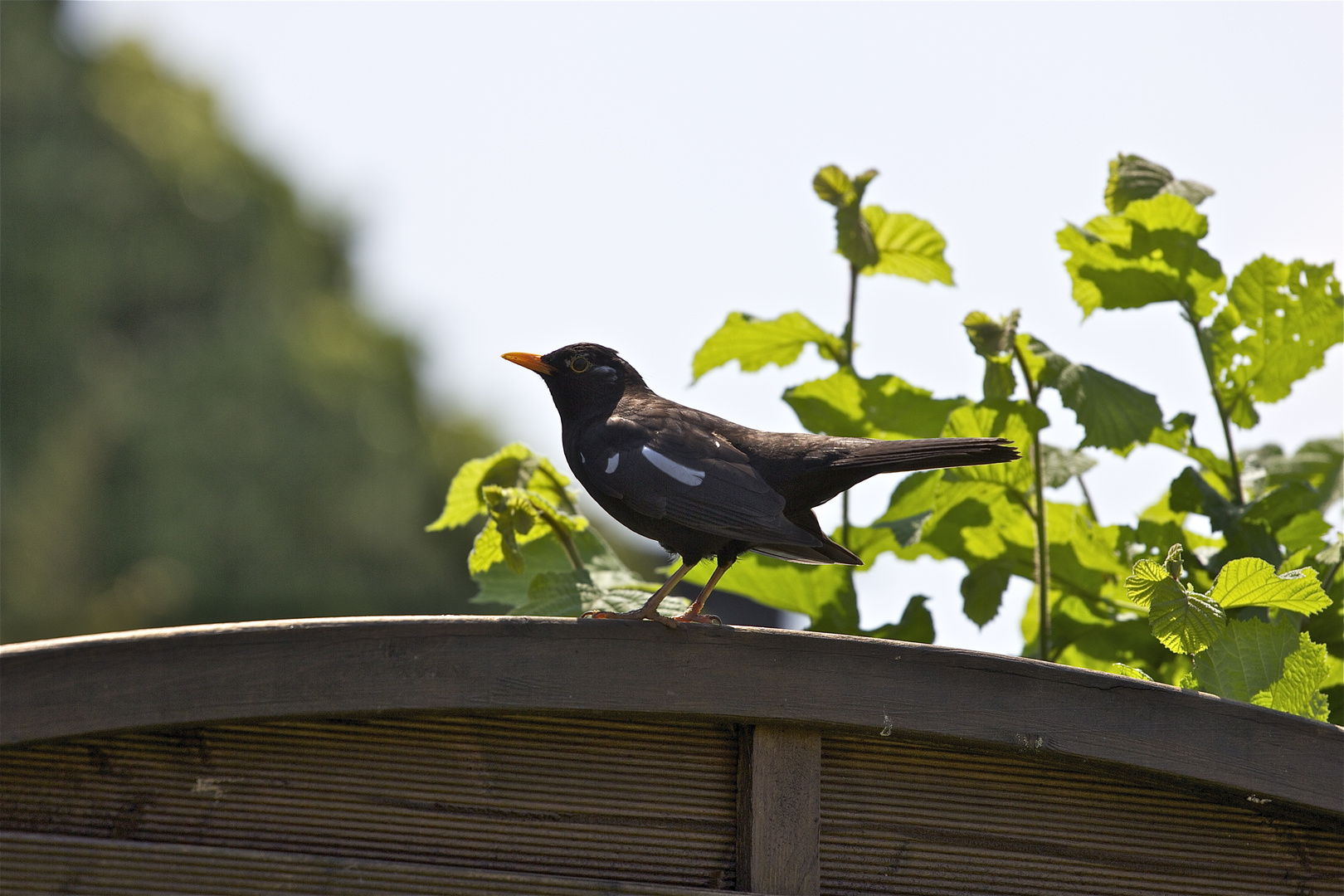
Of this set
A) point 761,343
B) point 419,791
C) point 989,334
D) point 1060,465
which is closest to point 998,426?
point 989,334

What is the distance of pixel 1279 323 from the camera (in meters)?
2.04

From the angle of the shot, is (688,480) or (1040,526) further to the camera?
(1040,526)

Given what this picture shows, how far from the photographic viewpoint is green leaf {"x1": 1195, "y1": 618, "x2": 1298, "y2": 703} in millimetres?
1537


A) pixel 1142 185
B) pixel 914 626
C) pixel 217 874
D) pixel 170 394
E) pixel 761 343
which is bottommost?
pixel 217 874

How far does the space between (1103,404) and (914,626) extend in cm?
53

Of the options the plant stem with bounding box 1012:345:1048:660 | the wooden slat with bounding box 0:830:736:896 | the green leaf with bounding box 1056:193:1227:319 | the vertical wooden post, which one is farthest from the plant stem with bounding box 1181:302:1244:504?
the wooden slat with bounding box 0:830:736:896

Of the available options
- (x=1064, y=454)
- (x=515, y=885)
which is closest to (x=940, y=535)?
(x=1064, y=454)

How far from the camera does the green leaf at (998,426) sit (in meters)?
1.93

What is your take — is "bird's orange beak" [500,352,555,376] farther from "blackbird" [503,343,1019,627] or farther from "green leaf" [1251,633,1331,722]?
"green leaf" [1251,633,1331,722]

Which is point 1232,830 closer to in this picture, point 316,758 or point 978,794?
point 978,794

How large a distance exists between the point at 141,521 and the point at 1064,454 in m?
18.3

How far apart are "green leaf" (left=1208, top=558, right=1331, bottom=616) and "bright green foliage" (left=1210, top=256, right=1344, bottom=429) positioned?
0.62m

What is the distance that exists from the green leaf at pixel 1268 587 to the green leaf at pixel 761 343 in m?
0.88

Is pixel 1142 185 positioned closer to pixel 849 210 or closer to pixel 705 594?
pixel 849 210
